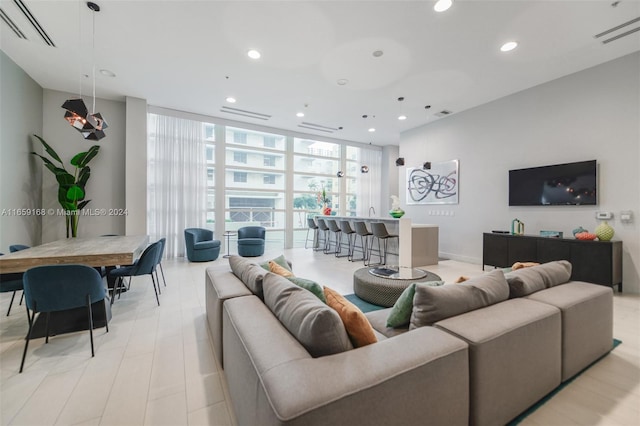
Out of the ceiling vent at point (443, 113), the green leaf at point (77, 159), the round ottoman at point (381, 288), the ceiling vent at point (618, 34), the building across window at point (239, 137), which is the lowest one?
the round ottoman at point (381, 288)

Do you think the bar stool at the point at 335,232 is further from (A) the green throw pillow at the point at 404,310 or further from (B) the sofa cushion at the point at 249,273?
(A) the green throw pillow at the point at 404,310

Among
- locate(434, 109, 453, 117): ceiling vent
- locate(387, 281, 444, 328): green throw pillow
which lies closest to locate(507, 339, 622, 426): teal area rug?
locate(387, 281, 444, 328): green throw pillow

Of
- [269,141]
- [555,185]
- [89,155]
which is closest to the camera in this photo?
[555,185]

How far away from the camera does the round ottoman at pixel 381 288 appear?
9.45 ft

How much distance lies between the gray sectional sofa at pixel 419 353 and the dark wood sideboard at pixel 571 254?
223cm

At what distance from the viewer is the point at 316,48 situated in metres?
3.62

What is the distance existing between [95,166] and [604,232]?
354 inches

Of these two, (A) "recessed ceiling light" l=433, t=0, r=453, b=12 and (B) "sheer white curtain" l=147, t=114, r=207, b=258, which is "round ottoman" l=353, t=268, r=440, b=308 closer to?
(A) "recessed ceiling light" l=433, t=0, r=453, b=12

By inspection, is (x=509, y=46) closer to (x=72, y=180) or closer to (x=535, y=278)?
(x=535, y=278)

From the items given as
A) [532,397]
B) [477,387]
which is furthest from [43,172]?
[532,397]

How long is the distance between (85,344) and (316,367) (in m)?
2.56

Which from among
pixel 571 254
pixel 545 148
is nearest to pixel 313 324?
pixel 571 254

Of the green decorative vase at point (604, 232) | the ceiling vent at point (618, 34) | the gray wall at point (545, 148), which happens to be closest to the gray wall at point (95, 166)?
the gray wall at point (545, 148)

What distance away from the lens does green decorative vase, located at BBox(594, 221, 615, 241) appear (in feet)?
12.0
